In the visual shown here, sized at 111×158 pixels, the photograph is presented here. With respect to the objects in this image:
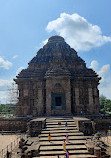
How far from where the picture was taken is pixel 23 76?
2372 centimetres

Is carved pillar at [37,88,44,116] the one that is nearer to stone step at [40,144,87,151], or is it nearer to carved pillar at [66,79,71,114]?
carved pillar at [66,79,71,114]

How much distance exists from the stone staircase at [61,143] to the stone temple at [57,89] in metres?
6.34

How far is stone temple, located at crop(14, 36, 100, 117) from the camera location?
21.4m

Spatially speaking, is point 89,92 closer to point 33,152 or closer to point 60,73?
point 60,73

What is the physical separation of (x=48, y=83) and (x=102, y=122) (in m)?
9.51

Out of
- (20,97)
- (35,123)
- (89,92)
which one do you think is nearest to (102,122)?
(89,92)

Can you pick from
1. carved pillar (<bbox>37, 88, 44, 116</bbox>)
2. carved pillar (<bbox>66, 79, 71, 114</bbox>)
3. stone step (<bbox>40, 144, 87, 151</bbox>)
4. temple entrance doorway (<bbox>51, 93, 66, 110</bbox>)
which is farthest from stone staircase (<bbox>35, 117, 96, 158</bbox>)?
carved pillar (<bbox>37, 88, 44, 116</bbox>)

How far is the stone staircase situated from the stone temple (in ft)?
20.8

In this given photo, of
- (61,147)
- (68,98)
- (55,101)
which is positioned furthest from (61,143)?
(55,101)

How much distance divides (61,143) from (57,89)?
10808 millimetres

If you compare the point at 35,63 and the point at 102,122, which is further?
the point at 35,63

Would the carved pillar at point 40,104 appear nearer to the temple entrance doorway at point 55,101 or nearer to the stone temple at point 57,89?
the stone temple at point 57,89

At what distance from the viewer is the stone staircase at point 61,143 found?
10.00 m

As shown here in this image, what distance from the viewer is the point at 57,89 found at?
21.6 m
